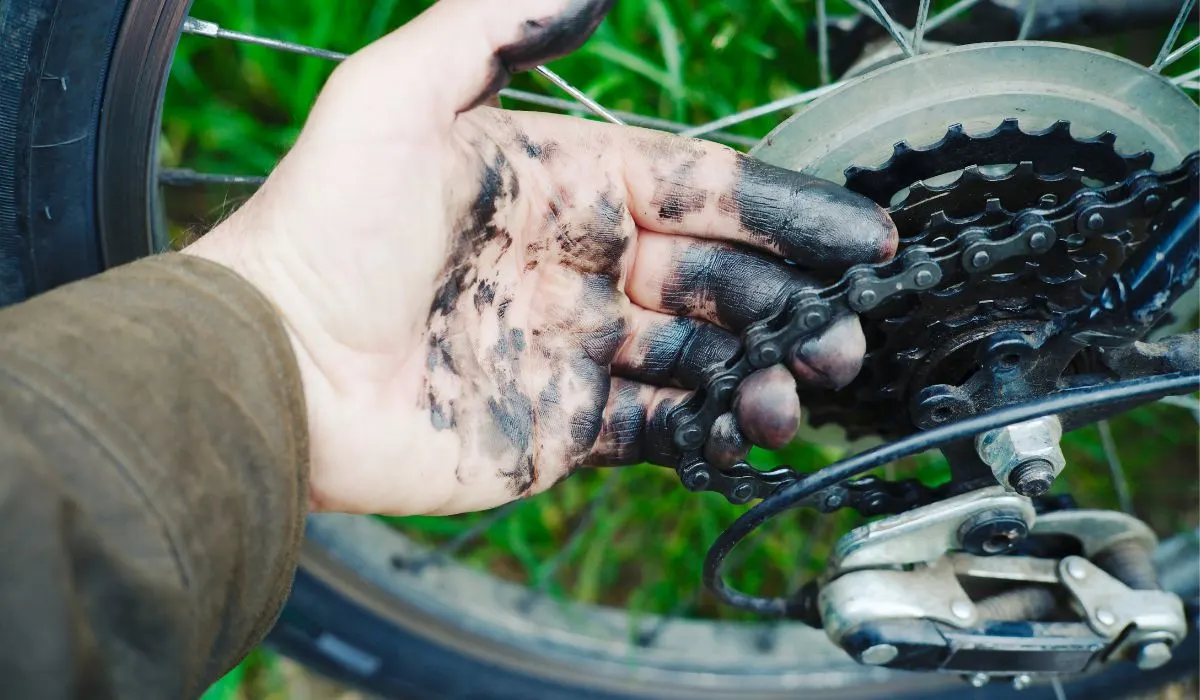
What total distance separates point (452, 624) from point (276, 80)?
32.8 inches

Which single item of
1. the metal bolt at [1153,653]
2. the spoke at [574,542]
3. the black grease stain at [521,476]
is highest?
the black grease stain at [521,476]

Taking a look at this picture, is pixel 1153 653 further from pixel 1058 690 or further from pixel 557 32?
pixel 557 32

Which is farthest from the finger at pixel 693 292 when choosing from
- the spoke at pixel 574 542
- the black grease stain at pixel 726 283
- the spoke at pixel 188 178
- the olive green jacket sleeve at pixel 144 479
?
the spoke at pixel 574 542

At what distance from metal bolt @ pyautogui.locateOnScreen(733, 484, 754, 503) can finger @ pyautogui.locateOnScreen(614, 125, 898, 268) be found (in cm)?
21

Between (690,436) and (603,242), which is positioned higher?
(603,242)

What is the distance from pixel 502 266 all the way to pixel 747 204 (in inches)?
8.9

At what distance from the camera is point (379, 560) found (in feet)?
4.30

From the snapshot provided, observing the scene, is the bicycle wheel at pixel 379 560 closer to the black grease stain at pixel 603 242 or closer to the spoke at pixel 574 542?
the spoke at pixel 574 542

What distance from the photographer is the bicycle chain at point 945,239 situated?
78 centimetres

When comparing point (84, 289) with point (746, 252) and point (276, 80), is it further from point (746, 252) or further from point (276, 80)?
point (276, 80)

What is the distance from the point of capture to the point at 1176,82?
2.97ft

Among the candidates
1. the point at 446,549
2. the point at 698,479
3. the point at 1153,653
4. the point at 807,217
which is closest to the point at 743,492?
the point at 698,479

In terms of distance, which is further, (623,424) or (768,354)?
(623,424)

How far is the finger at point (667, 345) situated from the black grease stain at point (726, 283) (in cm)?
1
